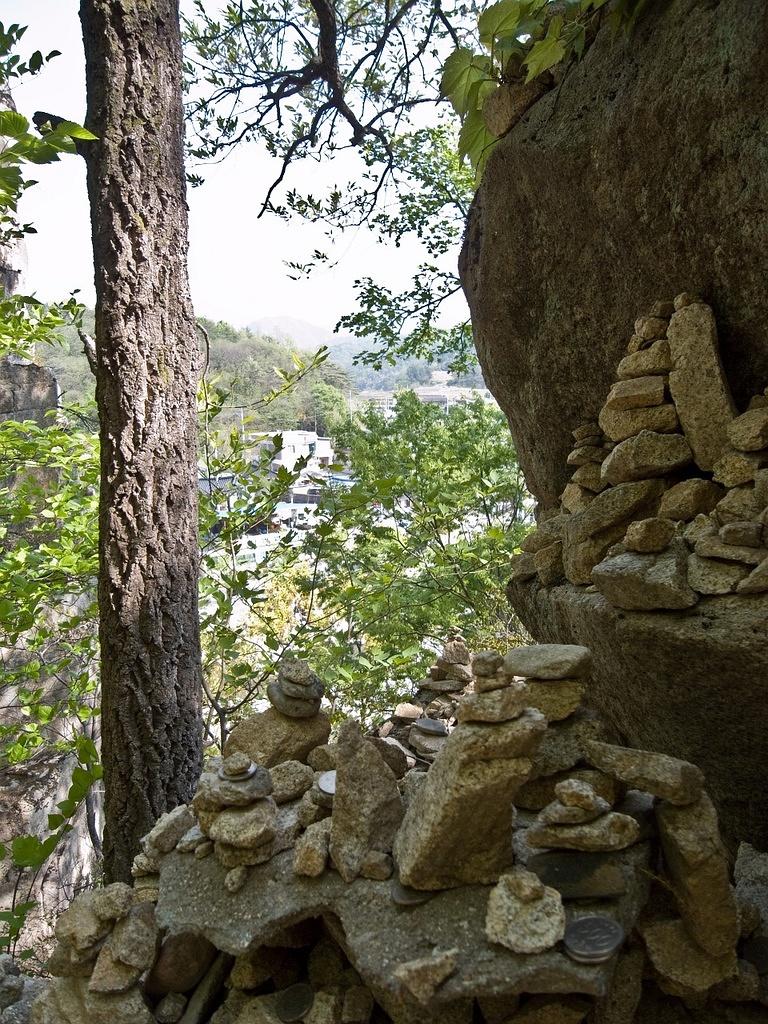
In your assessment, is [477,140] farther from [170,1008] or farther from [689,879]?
[170,1008]

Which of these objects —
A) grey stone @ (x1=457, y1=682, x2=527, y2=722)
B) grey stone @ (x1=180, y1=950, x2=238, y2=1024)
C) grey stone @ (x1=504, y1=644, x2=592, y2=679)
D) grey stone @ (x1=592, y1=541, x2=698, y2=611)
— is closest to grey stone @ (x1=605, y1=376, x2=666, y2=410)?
grey stone @ (x1=592, y1=541, x2=698, y2=611)

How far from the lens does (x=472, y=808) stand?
4.90ft

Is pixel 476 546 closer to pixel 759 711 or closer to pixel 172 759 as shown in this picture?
pixel 172 759

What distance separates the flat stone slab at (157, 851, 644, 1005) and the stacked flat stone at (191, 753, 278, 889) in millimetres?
36

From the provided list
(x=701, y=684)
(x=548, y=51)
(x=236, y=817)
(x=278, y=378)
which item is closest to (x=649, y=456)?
(x=701, y=684)

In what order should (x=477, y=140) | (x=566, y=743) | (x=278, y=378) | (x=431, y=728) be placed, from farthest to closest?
(x=278, y=378) → (x=477, y=140) → (x=431, y=728) → (x=566, y=743)

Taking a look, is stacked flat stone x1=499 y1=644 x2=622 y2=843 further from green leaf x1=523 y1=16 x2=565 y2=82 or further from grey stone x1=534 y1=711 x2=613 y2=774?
green leaf x1=523 y1=16 x2=565 y2=82

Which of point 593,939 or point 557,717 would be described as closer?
point 593,939

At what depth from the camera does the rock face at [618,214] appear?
78.4 inches

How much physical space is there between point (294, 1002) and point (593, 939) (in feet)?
2.52

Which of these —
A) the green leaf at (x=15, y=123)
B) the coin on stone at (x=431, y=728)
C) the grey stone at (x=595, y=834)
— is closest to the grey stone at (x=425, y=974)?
the grey stone at (x=595, y=834)

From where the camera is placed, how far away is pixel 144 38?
9.46 ft

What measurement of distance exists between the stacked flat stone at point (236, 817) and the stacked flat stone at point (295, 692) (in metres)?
0.37

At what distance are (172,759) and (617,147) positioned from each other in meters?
2.78
